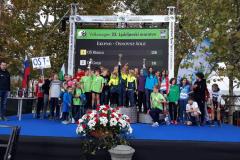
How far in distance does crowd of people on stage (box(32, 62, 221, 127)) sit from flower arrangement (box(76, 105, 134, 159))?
7.56 ft

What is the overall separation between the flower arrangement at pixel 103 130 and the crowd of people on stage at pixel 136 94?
90.7 inches

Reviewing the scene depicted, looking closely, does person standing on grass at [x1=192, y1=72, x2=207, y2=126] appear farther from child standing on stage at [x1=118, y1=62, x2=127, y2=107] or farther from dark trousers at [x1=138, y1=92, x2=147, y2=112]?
child standing on stage at [x1=118, y1=62, x2=127, y2=107]

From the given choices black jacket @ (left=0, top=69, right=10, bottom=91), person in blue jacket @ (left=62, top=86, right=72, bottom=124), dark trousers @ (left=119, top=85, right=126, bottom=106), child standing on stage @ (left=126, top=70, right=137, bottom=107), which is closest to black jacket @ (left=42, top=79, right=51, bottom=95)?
black jacket @ (left=0, top=69, right=10, bottom=91)

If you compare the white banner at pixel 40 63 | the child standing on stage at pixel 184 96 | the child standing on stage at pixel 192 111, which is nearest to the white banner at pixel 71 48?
the white banner at pixel 40 63

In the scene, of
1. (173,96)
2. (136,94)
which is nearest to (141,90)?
(136,94)

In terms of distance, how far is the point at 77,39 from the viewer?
1228 cm

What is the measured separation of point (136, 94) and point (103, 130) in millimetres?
3910

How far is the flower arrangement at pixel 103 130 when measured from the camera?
5.37 m

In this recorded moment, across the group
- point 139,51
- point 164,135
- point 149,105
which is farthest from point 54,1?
point 164,135

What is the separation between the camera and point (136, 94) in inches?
367

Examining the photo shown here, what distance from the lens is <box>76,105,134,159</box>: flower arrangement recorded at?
5367 mm

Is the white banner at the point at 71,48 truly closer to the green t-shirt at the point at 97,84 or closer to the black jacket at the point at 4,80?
the green t-shirt at the point at 97,84

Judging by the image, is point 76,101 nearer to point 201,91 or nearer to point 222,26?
point 201,91

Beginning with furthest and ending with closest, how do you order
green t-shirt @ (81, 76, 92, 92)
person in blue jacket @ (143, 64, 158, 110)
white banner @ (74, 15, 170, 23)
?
white banner @ (74, 15, 170, 23)
green t-shirt @ (81, 76, 92, 92)
person in blue jacket @ (143, 64, 158, 110)
